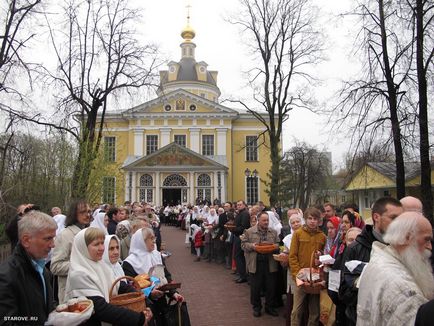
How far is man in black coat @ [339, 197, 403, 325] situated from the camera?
12.4 ft

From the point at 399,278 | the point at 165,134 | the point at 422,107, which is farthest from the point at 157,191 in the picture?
the point at 399,278

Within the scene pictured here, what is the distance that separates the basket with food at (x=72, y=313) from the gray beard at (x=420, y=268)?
2.35 meters

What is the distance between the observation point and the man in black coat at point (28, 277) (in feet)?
8.13

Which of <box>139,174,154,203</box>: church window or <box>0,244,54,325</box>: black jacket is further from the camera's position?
<box>139,174,154,203</box>: church window

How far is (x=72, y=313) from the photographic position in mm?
2895

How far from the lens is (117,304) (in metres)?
3.58

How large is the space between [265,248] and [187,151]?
101ft

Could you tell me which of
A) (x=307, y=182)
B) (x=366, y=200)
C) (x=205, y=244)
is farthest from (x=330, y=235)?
(x=307, y=182)

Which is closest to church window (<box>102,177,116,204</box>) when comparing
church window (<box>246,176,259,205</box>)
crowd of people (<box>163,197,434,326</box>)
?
crowd of people (<box>163,197,434,326</box>)

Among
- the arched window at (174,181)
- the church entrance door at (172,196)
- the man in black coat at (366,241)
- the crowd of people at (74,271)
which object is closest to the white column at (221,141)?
the arched window at (174,181)

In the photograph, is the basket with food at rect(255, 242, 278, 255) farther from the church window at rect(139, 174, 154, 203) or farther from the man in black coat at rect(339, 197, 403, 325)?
the church window at rect(139, 174, 154, 203)

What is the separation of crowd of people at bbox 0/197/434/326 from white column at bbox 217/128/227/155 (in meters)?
33.8

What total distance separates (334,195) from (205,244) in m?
45.4

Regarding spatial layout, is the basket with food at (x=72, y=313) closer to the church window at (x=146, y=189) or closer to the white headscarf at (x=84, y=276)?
the white headscarf at (x=84, y=276)
